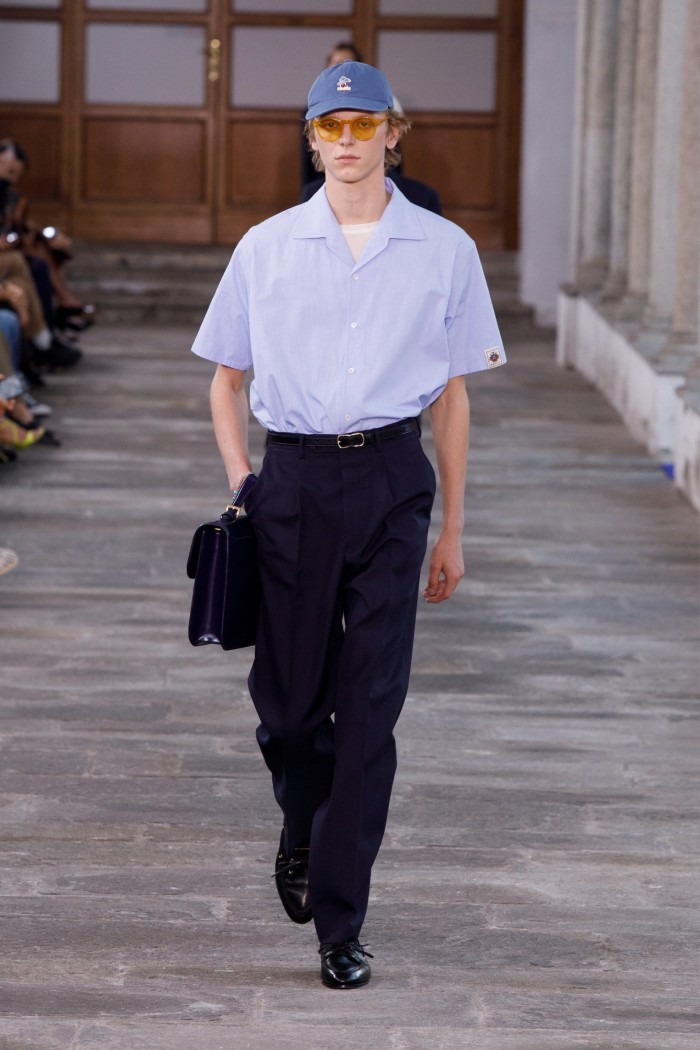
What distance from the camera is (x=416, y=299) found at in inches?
117

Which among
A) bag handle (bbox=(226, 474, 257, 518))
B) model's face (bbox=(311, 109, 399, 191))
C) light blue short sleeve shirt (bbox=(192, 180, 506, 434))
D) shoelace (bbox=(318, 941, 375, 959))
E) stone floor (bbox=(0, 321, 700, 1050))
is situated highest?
model's face (bbox=(311, 109, 399, 191))

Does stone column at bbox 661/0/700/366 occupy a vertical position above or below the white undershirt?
below

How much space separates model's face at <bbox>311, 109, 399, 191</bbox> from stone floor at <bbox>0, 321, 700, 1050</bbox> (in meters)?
1.34

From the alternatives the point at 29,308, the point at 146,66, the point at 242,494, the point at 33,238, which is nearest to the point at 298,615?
the point at 242,494

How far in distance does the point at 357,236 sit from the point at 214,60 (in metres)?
12.1

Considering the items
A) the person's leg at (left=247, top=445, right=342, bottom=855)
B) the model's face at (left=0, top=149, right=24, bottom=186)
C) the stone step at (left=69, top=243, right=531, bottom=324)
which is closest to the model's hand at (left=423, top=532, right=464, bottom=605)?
the person's leg at (left=247, top=445, right=342, bottom=855)

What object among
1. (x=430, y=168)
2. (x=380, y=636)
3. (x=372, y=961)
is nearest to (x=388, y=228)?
(x=380, y=636)

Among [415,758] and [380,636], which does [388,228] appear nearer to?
[380,636]

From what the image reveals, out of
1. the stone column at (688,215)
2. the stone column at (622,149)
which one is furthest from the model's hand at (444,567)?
the stone column at (622,149)

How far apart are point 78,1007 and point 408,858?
2.97ft

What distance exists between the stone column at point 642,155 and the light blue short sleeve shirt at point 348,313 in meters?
7.54

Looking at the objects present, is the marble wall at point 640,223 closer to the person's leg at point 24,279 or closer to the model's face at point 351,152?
the person's leg at point 24,279

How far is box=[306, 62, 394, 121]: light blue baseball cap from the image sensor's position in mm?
2904

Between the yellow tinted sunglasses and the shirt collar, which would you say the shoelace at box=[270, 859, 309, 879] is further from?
the yellow tinted sunglasses
